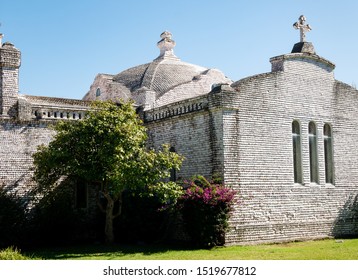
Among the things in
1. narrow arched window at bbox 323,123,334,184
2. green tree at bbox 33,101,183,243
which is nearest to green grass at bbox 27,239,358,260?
green tree at bbox 33,101,183,243

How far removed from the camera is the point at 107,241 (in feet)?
68.2

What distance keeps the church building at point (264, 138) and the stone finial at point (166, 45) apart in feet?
28.6

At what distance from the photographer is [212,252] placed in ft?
59.3

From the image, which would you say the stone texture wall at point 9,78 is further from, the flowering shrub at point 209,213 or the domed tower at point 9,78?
the flowering shrub at point 209,213

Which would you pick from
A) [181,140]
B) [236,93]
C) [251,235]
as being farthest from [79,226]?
[236,93]

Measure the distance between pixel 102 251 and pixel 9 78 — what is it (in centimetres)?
814

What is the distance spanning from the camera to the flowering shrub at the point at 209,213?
1897cm

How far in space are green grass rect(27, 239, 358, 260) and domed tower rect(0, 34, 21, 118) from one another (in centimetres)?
579

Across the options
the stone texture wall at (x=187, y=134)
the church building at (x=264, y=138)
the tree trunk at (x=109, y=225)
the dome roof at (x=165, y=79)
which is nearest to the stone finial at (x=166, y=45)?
the dome roof at (x=165, y=79)

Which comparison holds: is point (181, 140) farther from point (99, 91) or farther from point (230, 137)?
point (99, 91)

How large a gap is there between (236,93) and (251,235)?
5431mm

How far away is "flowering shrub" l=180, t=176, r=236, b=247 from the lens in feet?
62.2

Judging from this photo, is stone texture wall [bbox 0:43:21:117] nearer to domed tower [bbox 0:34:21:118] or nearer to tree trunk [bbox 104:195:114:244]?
domed tower [bbox 0:34:21:118]

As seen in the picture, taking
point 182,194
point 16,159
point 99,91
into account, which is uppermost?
point 99,91
